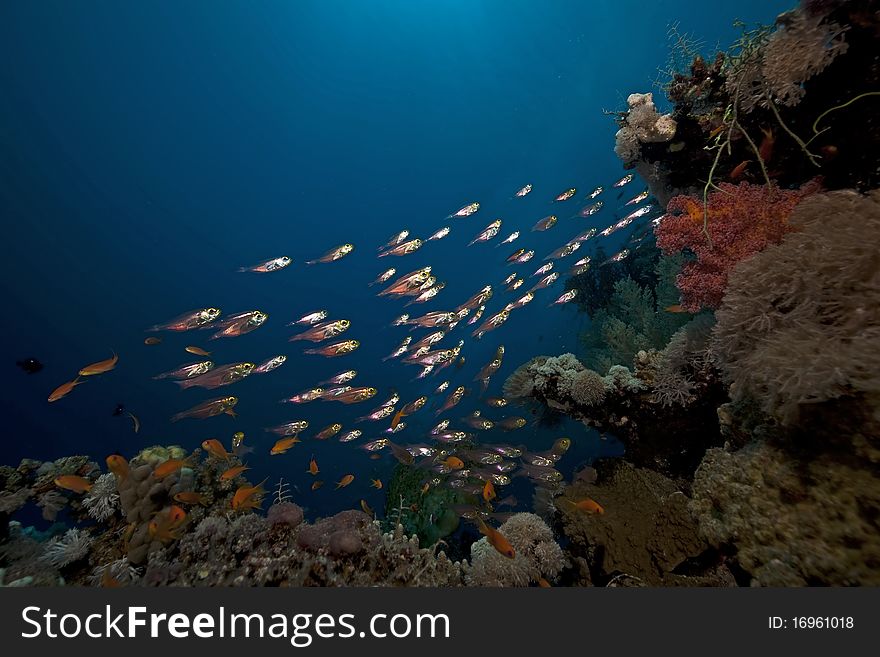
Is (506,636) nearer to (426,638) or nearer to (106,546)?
(426,638)

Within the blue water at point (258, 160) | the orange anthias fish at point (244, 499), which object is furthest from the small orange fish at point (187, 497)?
the blue water at point (258, 160)

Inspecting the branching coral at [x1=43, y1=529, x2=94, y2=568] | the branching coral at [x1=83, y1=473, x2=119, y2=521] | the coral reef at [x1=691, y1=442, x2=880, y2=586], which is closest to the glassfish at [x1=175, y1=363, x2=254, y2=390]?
the branching coral at [x1=83, y1=473, x2=119, y2=521]

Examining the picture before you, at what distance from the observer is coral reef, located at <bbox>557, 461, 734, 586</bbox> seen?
427cm

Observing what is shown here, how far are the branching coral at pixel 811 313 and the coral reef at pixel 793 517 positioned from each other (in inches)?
19.1

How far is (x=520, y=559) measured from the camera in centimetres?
525

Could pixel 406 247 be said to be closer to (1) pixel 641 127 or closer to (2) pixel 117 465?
(1) pixel 641 127

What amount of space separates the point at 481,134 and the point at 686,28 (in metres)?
37.0

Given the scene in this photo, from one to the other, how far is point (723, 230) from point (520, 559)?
5382 millimetres

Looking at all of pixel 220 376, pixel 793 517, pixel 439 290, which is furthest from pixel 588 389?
pixel 220 376

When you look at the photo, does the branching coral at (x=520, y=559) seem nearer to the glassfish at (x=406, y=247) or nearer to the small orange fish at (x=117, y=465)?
the small orange fish at (x=117, y=465)

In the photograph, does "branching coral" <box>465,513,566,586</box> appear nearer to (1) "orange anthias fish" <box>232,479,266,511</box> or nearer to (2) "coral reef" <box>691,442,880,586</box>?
(2) "coral reef" <box>691,442,880,586</box>

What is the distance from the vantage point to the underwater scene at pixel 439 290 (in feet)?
11.2

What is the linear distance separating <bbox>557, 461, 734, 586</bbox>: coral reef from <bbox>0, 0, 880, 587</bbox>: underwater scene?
0.04m

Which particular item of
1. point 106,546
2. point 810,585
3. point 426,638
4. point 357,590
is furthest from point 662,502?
point 106,546
